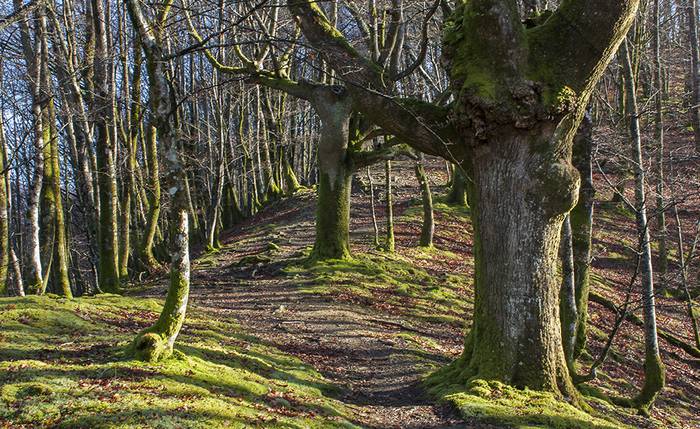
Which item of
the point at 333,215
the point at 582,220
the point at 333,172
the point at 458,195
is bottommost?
the point at 582,220

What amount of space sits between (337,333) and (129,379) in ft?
17.4

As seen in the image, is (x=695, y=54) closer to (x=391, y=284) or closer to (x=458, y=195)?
(x=458, y=195)

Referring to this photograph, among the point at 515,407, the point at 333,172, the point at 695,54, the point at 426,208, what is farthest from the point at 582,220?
the point at 695,54

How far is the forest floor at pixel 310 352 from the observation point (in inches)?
187

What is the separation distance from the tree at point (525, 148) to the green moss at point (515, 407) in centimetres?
17

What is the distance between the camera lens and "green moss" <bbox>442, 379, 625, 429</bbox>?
18.2 ft

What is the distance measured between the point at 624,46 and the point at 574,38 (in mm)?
5428

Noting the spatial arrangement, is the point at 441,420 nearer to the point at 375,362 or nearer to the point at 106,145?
the point at 375,362

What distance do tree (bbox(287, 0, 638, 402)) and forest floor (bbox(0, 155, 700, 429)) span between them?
61 centimetres

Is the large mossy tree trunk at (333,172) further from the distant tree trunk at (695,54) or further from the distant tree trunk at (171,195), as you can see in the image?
the distant tree trunk at (695,54)

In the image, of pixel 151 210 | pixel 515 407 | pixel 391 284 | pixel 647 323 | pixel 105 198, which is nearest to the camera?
pixel 515 407

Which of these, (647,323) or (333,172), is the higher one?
(333,172)

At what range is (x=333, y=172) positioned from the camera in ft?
44.3

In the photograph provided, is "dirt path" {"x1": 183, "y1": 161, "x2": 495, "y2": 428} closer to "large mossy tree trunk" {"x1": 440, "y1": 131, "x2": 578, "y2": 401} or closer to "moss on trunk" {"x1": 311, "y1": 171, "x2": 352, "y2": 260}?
"large mossy tree trunk" {"x1": 440, "y1": 131, "x2": 578, "y2": 401}
